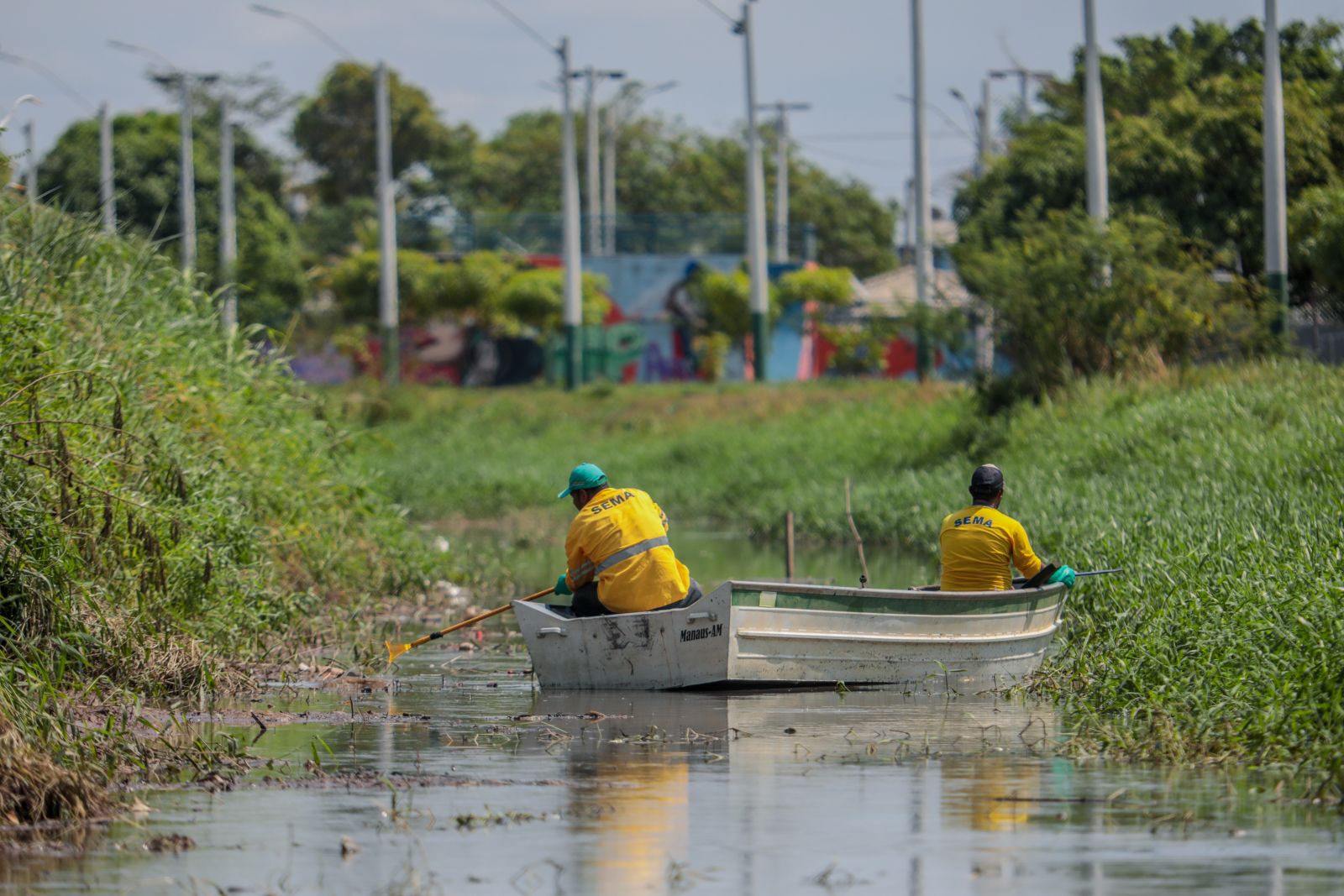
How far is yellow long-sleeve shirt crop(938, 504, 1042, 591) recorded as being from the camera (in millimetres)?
13875

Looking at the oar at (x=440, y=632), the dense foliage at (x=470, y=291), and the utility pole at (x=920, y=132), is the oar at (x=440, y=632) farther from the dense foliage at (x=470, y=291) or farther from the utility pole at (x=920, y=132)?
the dense foliage at (x=470, y=291)

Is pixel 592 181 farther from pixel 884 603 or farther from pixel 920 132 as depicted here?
pixel 884 603

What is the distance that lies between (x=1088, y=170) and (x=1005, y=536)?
17750mm

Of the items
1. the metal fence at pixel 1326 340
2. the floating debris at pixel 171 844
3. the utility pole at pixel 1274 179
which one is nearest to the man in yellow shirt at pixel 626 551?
the floating debris at pixel 171 844

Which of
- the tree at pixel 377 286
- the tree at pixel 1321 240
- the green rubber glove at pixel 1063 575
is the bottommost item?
the green rubber glove at pixel 1063 575

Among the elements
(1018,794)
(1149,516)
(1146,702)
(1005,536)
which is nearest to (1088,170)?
(1149,516)

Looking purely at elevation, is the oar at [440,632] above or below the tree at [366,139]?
below

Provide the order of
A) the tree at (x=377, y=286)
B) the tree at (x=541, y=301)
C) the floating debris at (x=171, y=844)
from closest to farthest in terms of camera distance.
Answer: the floating debris at (x=171, y=844) < the tree at (x=541, y=301) < the tree at (x=377, y=286)

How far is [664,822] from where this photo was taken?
8789 millimetres

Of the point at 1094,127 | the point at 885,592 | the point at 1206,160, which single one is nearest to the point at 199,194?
the point at 1206,160

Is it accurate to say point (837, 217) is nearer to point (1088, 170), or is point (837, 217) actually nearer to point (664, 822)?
point (1088, 170)

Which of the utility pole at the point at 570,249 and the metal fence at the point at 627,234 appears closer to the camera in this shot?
the utility pole at the point at 570,249

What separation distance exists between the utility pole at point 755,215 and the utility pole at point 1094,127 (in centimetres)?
1480

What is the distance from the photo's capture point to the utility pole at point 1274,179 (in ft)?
92.9
